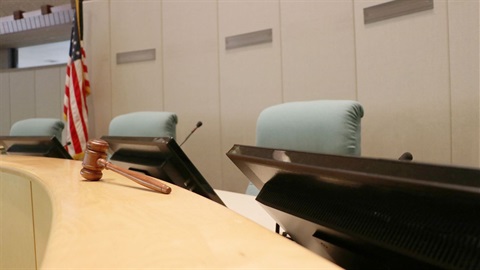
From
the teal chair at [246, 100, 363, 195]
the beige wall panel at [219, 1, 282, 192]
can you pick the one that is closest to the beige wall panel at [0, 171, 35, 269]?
the teal chair at [246, 100, 363, 195]

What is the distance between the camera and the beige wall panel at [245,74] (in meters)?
2.90

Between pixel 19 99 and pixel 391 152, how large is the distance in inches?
225

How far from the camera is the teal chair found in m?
1.27

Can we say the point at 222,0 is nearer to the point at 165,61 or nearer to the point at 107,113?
the point at 165,61

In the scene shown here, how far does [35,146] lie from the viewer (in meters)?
1.52

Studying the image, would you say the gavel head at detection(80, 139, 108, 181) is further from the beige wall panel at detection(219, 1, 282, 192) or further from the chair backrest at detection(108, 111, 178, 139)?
the beige wall panel at detection(219, 1, 282, 192)

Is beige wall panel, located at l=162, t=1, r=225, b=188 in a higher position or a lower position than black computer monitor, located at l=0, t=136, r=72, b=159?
higher

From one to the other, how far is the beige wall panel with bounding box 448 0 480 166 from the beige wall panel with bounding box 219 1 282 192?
1.36 metres

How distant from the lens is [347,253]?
1.28ft

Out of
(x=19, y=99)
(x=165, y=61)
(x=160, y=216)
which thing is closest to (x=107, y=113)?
(x=165, y=61)

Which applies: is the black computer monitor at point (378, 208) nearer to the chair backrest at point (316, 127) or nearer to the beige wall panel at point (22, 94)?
the chair backrest at point (316, 127)

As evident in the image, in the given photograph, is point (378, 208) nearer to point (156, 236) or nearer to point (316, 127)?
point (156, 236)

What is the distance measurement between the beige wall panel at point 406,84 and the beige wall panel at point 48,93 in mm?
4596

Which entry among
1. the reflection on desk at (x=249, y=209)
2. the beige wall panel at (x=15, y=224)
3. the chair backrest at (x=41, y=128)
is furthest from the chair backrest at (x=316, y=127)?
the chair backrest at (x=41, y=128)
